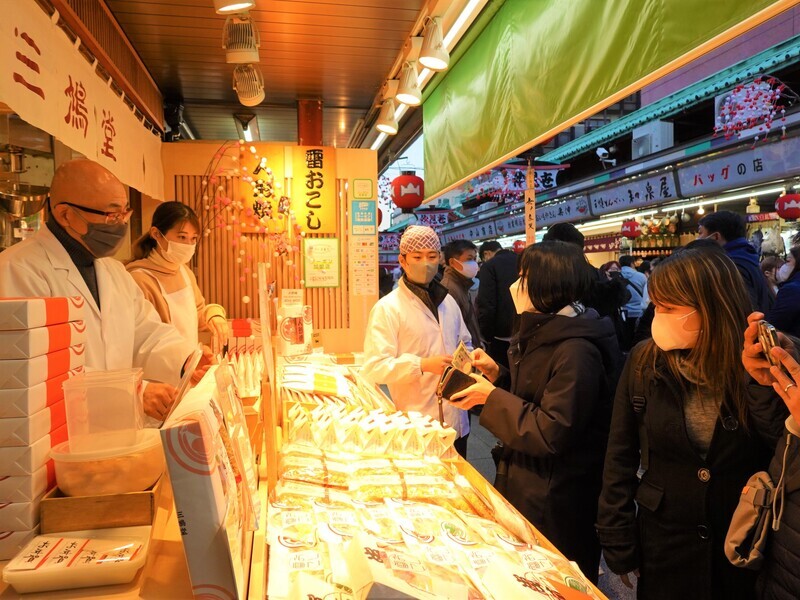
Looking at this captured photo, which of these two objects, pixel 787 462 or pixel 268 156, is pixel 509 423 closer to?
pixel 787 462

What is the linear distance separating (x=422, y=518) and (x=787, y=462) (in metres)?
1.06

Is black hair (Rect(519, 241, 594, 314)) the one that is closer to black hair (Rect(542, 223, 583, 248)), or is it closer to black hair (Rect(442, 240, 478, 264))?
black hair (Rect(542, 223, 583, 248))

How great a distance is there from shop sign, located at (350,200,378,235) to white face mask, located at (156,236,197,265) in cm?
250

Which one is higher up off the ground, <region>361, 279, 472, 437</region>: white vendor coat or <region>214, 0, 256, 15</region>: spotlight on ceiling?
<region>214, 0, 256, 15</region>: spotlight on ceiling

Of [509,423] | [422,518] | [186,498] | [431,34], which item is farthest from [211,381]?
[431,34]

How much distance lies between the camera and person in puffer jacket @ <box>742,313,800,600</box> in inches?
59.4

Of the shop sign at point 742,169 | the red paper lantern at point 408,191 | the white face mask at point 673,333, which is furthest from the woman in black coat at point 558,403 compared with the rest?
the shop sign at point 742,169

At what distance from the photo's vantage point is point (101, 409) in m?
1.20

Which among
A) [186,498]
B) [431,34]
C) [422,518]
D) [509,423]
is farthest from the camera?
[431,34]

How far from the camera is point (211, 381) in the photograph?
1161 mm

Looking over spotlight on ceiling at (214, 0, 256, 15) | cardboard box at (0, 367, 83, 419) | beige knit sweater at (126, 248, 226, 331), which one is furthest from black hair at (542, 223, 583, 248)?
cardboard box at (0, 367, 83, 419)

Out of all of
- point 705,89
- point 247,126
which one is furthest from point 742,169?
point 247,126

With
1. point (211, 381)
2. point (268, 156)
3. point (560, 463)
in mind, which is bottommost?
point (560, 463)

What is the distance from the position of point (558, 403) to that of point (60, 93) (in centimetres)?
266
